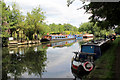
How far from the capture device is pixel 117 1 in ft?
16.7

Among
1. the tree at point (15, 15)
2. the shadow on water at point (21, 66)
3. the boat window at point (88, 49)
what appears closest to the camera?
the shadow on water at point (21, 66)

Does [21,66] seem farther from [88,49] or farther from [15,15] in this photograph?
[15,15]

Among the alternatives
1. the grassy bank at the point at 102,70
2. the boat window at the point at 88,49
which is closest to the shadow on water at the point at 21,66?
the boat window at the point at 88,49

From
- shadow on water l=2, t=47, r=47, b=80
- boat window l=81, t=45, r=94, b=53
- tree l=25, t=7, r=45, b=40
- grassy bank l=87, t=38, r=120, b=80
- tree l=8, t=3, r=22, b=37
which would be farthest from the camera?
tree l=25, t=7, r=45, b=40

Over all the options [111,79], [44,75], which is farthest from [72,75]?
[111,79]

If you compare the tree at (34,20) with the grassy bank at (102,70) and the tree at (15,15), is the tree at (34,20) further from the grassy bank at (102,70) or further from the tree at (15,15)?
the grassy bank at (102,70)

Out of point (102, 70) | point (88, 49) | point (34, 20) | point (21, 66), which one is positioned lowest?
point (21, 66)

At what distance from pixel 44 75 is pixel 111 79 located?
16.7 ft

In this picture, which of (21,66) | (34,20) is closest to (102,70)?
(21,66)

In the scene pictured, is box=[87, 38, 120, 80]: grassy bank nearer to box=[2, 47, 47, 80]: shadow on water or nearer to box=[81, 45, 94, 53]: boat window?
box=[81, 45, 94, 53]: boat window

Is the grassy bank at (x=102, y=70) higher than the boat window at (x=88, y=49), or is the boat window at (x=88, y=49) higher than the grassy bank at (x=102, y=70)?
the boat window at (x=88, y=49)

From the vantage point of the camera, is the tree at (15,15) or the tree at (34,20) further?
the tree at (34,20)

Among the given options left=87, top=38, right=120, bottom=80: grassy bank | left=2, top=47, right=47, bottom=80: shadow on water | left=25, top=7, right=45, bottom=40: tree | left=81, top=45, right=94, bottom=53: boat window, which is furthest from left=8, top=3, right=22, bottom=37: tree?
left=87, top=38, right=120, bottom=80: grassy bank

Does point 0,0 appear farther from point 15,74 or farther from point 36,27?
point 15,74
